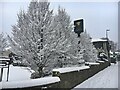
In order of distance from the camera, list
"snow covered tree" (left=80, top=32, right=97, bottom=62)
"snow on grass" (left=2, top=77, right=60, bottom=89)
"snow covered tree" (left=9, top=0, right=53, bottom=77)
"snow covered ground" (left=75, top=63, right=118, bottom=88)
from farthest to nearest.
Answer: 1. "snow covered tree" (left=80, top=32, right=97, bottom=62)
2. "snow covered ground" (left=75, top=63, right=118, bottom=88)
3. "snow covered tree" (left=9, top=0, right=53, bottom=77)
4. "snow on grass" (left=2, top=77, right=60, bottom=89)

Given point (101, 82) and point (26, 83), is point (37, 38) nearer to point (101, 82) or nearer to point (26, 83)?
point (101, 82)

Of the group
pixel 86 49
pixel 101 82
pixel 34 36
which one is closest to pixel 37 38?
pixel 34 36

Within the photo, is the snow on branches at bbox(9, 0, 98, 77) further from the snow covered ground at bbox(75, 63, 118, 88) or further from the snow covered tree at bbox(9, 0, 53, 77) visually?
the snow covered ground at bbox(75, 63, 118, 88)

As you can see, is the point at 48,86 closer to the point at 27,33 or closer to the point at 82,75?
the point at 27,33

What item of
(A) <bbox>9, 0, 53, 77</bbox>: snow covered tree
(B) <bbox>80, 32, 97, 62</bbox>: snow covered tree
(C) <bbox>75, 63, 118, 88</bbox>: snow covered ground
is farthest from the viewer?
(B) <bbox>80, 32, 97, 62</bbox>: snow covered tree

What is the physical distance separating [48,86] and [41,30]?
456 cm

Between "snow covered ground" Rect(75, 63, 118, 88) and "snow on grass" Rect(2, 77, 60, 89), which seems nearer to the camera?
"snow on grass" Rect(2, 77, 60, 89)

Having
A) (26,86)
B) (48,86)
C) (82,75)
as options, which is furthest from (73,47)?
(26,86)

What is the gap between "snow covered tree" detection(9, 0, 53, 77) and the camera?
1220 cm

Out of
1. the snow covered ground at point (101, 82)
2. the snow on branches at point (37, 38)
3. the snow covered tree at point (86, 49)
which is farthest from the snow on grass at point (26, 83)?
the snow covered tree at point (86, 49)

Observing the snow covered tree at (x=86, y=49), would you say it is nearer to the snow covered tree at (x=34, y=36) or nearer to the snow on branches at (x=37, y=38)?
the snow on branches at (x=37, y=38)

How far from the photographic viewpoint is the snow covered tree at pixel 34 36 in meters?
12.2

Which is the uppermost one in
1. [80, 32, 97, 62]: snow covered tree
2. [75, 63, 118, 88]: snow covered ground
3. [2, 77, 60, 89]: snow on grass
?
[80, 32, 97, 62]: snow covered tree

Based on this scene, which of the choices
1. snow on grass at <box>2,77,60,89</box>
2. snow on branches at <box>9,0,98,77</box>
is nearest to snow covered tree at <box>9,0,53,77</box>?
snow on branches at <box>9,0,98,77</box>
